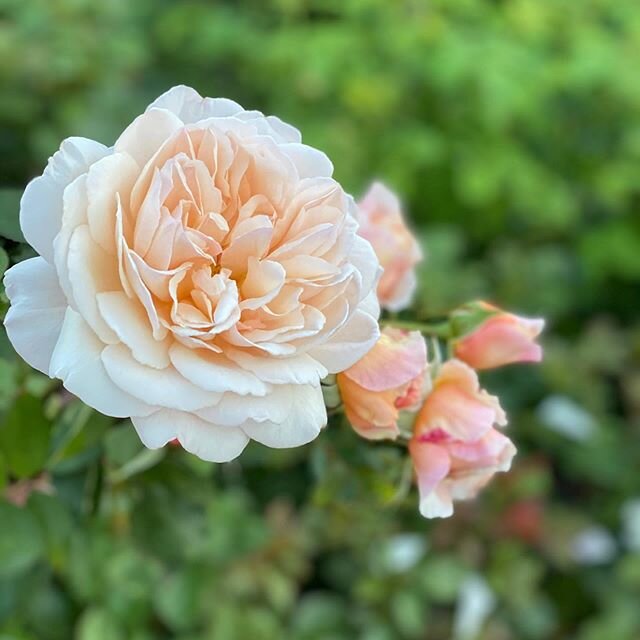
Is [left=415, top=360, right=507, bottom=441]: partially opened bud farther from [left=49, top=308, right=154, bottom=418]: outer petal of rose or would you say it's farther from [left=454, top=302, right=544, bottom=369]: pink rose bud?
[left=49, top=308, right=154, bottom=418]: outer petal of rose

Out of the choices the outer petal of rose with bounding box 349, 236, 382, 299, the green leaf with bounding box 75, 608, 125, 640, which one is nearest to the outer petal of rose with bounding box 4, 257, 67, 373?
the outer petal of rose with bounding box 349, 236, 382, 299

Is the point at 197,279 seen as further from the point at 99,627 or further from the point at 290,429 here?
the point at 99,627

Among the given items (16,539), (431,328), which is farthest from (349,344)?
(16,539)

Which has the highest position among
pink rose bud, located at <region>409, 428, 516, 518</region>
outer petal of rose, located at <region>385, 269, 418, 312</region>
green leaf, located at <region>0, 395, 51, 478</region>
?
outer petal of rose, located at <region>385, 269, 418, 312</region>

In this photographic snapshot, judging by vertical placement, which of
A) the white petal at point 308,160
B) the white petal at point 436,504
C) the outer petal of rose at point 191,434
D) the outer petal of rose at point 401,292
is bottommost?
the white petal at point 436,504

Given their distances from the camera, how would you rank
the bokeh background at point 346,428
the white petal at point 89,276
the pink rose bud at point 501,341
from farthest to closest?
the bokeh background at point 346,428 < the pink rose bud at point 501,341 < the white petal at point 89,276

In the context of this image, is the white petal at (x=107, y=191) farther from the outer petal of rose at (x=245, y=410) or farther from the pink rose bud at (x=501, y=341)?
the pink rose bud at (x=501, y=341)

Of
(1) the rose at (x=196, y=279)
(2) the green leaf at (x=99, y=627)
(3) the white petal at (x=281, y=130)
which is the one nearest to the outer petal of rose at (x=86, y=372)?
(1) the rose at (x=196, y=279)
